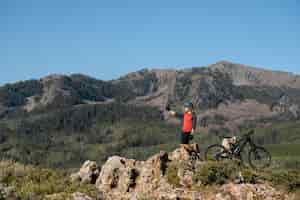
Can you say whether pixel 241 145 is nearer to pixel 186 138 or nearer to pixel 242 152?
pixel 242 152

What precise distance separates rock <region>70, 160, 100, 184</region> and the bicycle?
211 inches

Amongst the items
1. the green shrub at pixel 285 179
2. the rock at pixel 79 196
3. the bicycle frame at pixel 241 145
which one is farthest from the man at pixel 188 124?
the rock at pixel 79 196

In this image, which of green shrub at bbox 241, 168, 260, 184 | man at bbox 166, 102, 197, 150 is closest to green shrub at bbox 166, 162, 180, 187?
man at bbox 166, 102, 197, 150

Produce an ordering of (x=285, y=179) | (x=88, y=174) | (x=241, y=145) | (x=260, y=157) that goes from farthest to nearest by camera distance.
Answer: (x=260, y=157), (x=241, y=145), (x=88, y=174), (x=285, y=179)

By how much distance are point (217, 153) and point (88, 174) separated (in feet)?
21.2

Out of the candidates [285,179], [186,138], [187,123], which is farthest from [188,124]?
[285,179]

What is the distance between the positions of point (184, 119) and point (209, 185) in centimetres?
425

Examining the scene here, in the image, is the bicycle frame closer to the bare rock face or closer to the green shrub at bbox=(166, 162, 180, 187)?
the bare rock face

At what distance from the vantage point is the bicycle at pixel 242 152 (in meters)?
20.9

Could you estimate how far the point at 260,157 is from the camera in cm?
2175

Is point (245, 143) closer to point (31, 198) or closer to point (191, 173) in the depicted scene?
point (191, 173)

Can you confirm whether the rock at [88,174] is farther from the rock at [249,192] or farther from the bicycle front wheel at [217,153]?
the rock at [249,192]

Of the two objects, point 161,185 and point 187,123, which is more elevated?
point 187,123

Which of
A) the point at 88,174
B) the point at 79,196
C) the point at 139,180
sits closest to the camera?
the point at 79,196
